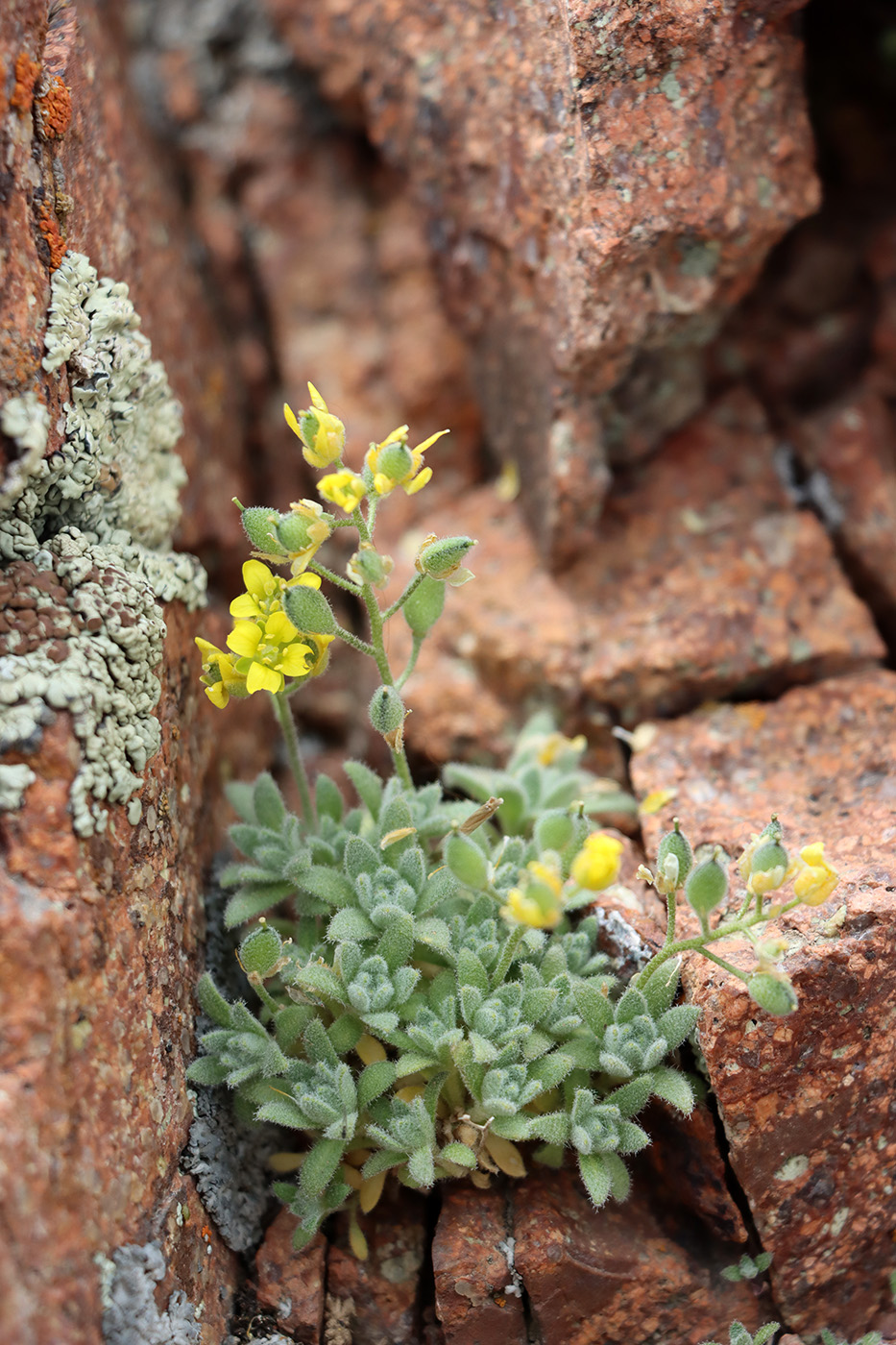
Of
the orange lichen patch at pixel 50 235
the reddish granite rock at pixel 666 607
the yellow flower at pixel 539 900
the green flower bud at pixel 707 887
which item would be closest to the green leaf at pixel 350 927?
the yellow flower at pixel 539 900

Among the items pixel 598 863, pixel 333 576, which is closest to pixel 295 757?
pixel 333 576

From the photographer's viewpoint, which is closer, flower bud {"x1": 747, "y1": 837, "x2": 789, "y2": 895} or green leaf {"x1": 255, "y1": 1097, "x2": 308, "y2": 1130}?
flower bud {"x1": 747, "y1": 837, "x2": 789, "y2": 895}

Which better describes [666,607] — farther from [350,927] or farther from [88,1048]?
[88,1048]

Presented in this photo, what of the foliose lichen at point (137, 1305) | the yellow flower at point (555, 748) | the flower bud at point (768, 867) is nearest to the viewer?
the foliose lichen at point (137, 1305)

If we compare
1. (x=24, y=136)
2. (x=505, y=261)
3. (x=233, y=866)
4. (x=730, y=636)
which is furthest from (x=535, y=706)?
(x=24, y=136)

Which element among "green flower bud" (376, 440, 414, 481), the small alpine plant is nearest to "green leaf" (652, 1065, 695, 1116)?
the small alpine plant

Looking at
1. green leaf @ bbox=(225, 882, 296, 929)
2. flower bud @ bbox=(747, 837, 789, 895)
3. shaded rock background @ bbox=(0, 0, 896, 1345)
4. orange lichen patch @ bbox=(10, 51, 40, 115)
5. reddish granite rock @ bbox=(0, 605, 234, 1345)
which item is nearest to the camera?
reddish granite rock @ bbox=(0, 605, 234, 1345)

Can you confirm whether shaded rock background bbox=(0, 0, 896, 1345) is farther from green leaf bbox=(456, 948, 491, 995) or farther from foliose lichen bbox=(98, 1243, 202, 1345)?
green leaf bbox=(456, 948, 491, 995)

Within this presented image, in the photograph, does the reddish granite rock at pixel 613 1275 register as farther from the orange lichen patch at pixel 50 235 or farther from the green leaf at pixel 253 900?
the orange lichen patch at pixel 50 235
